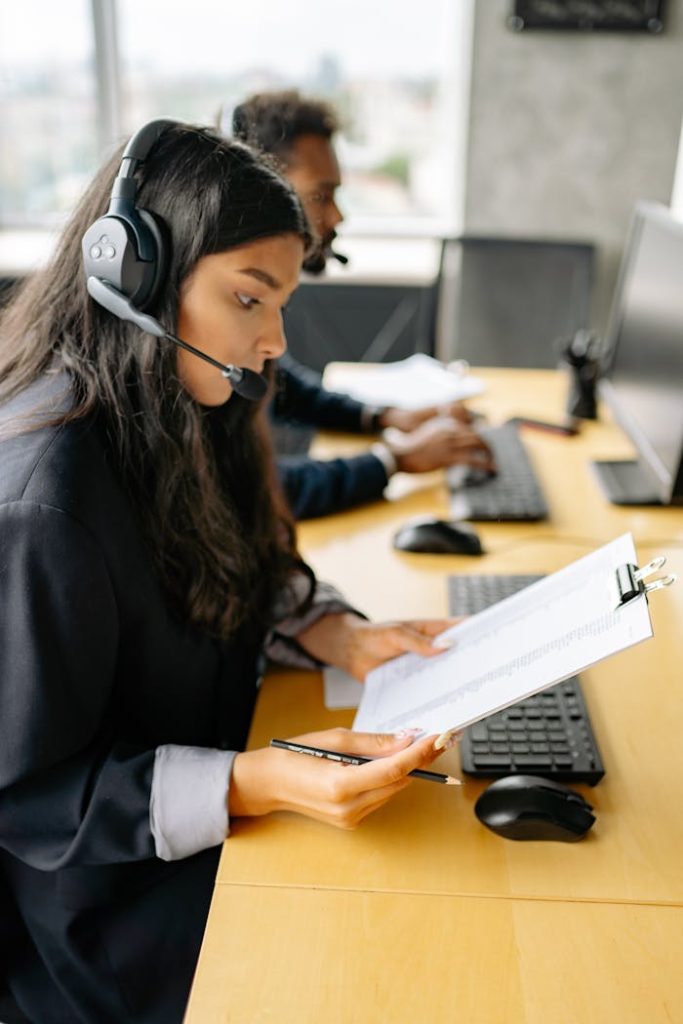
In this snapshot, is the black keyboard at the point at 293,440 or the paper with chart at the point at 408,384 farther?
the black keyboard at the point at 293,440

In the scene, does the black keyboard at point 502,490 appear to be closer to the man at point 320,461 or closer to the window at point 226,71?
the man at point 320,461

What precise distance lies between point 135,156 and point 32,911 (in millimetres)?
713

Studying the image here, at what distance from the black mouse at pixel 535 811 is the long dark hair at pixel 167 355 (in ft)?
1.08

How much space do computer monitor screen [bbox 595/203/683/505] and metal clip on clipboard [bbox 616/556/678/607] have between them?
20.2 inches

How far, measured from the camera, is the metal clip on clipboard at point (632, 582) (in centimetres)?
70

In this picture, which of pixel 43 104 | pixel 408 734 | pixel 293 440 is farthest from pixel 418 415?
pixel 43 104

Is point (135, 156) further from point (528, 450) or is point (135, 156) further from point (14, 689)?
point (528, 450)

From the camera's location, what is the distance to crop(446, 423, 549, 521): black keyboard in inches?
54.0

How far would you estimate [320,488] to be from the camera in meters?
1.40

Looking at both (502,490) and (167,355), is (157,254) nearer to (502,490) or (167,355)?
(167,355)

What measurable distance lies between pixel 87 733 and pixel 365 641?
0.32 meters

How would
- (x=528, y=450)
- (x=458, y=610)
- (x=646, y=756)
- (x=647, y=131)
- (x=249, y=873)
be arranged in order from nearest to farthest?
(x=249, y=873)
(x=646, y=756)
(x=458, y=610)
(x=528, y=450)
(x=647, y=131)

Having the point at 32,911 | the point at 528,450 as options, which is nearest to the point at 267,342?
the point at 32,911

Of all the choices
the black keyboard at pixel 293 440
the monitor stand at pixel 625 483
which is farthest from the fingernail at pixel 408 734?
the black keyboard at pixel 293 440
